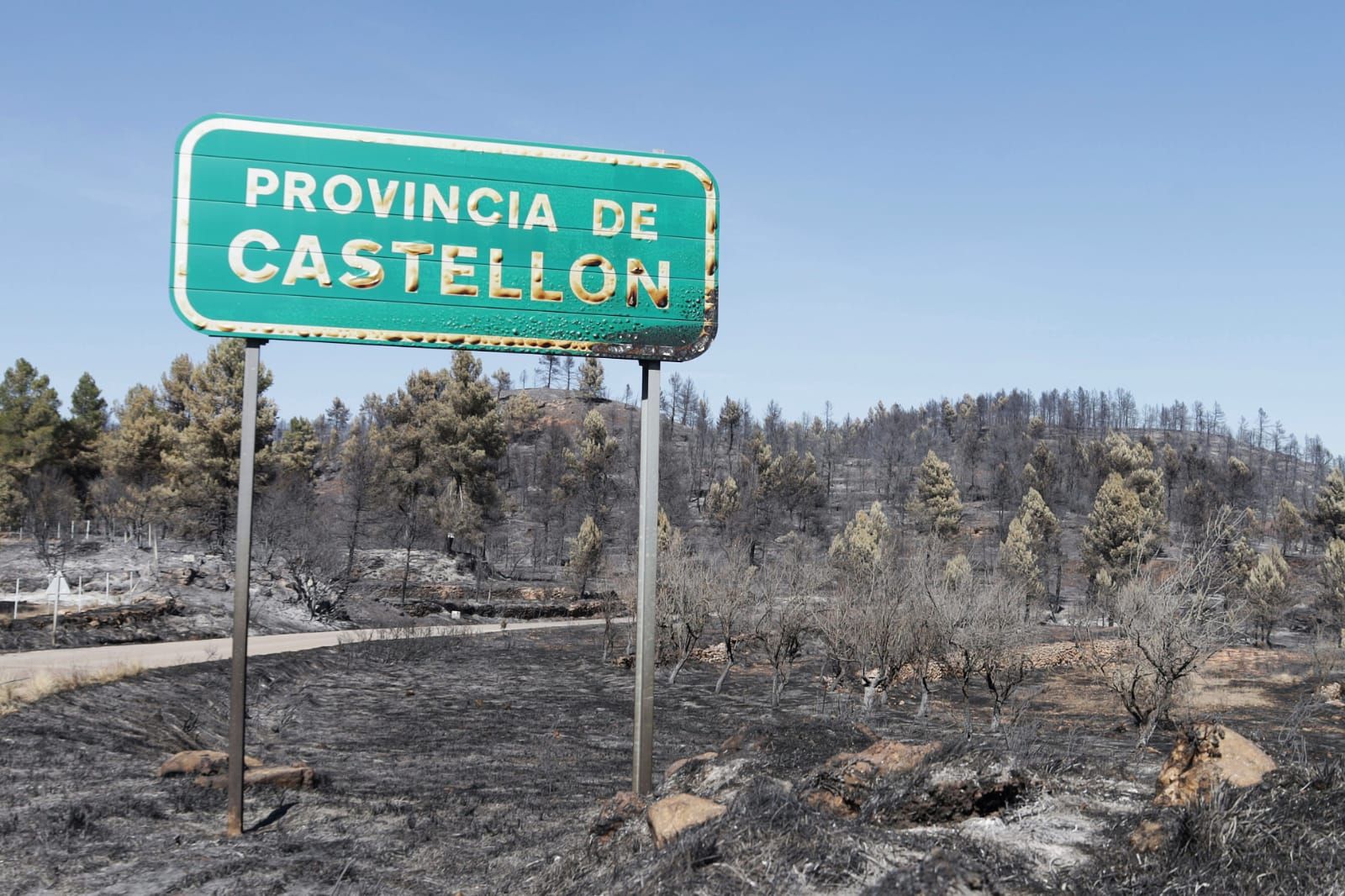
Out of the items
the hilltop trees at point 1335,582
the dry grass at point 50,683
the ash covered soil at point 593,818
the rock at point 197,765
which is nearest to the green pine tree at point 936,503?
the hilltop trees at point 1335,582

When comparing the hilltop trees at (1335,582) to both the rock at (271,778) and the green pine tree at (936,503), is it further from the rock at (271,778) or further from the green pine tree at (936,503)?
the rock at (271,778)

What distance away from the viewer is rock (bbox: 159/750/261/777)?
7793mm

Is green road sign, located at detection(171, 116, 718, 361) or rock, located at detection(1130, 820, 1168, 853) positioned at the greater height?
green road sign, located at detection(171, 116, 718, 361)

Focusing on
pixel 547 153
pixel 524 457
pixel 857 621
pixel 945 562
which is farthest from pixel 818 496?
pixel 547 153

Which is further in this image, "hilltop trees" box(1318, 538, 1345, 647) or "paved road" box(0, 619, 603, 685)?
"hilltop trees" box(1318, 538, 1345, 647)

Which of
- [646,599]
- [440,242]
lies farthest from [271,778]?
[440,242]

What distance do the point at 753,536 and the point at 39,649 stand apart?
52.5 meters

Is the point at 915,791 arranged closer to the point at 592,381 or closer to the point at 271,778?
the point at 271,778

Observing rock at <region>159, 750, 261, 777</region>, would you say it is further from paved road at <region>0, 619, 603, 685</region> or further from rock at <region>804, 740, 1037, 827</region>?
paved road at <region>0, 619, 603, 685</region>

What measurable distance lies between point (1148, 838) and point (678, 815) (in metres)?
2.17

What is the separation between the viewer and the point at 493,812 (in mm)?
7840

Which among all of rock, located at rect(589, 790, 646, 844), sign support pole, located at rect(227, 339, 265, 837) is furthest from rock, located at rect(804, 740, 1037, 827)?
sign support pole, located at rect(227, 339, 265, 837)

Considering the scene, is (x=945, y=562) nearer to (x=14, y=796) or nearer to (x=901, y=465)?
(x=14, y=796)

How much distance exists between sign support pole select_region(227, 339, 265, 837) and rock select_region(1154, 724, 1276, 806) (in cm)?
532
